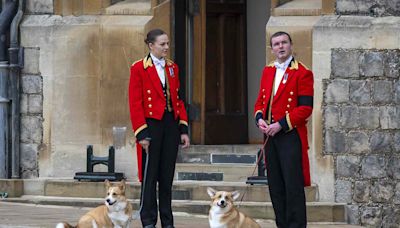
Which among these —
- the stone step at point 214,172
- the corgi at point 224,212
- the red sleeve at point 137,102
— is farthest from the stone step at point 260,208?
the corgi at point 224,212

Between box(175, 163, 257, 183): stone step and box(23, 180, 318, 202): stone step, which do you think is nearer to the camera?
box(23, 180, 318, 202): stone step

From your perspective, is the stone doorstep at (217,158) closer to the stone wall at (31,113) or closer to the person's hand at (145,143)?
the stone wall at (31,113)

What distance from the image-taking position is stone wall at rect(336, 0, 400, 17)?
44.5 feet

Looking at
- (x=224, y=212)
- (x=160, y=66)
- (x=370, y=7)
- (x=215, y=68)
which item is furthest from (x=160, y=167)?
(x=215, y=68)

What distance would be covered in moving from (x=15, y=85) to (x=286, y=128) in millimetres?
5243

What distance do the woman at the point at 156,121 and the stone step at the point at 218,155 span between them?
3477 mm

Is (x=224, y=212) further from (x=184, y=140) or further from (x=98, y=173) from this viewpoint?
(x=98, y=173)

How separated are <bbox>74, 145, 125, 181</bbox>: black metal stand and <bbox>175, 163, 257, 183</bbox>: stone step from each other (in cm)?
74

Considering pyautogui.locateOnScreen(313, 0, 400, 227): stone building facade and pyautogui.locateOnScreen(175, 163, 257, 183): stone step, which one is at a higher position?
pyautogui.locateOnScreen(313, 0, 400, 227): stone building facade

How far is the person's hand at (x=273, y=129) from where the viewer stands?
10.1 metres

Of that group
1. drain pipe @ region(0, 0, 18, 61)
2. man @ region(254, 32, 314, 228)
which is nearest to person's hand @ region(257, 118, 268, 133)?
man @ region(254, 32, 314, 228)

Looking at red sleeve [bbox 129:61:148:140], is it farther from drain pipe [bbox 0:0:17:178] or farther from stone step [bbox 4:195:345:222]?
drain pipe [bbox 0:0:17:178]

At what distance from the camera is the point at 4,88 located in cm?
1445

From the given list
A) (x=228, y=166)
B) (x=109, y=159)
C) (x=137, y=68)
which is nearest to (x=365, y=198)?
(x=228, y=166)
